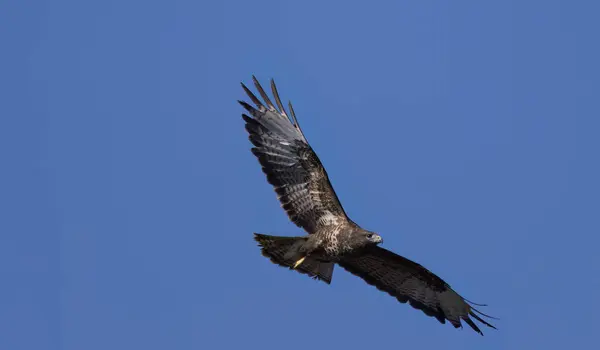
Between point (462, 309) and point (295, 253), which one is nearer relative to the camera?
point (295, 253)

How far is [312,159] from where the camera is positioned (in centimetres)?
1328

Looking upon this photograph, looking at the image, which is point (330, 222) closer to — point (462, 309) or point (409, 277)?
point (409, 277)

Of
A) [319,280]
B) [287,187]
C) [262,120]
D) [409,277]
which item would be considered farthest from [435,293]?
[262,120]

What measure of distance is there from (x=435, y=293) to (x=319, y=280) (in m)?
1.91

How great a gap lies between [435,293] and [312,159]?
9.25 feet

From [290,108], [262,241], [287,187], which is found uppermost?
[290,108]

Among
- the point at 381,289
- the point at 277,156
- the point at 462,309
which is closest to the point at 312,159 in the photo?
the point at 277,156

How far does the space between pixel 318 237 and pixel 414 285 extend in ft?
6.29

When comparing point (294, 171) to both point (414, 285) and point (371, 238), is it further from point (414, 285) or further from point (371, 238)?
point (414, 285)

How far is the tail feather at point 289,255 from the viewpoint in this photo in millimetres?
12688

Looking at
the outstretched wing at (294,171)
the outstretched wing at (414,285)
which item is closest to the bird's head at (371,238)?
the outstretched wing at (294,171)

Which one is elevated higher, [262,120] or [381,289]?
[262,120]

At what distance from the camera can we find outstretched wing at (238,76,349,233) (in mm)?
13172

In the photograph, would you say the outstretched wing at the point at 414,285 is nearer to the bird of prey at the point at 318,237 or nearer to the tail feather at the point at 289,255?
the bird of prey at the point at 318,237
